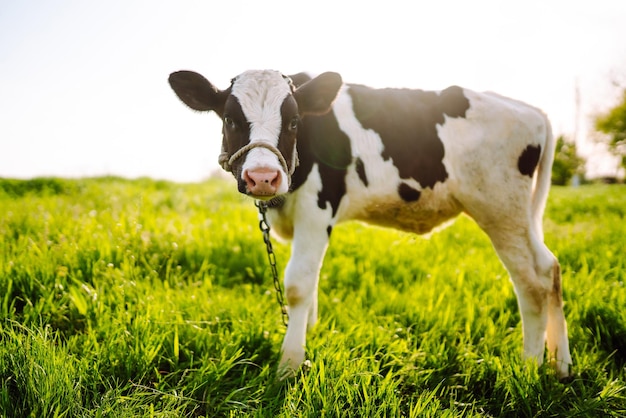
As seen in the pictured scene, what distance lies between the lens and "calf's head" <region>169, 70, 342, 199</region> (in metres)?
2.59

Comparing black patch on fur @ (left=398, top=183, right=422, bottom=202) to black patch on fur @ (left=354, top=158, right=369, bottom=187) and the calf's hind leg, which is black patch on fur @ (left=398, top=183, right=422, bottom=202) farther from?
the calf's hind leg

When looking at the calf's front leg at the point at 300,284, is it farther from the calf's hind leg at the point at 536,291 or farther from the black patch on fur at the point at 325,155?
the calf's hind leg at the point at 536,291

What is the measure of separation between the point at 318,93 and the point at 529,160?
1668 millimetres

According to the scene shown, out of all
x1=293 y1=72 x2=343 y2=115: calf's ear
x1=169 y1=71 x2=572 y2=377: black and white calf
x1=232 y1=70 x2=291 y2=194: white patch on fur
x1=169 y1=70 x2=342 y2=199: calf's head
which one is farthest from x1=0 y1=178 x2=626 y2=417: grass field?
x1=293 y1=72 x2=343 y2=115: calf's ear

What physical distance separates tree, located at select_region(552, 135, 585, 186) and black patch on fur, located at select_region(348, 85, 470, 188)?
31366 mm

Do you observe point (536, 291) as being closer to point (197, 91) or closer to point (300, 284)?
point (300, 284)

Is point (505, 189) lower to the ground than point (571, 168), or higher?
higher

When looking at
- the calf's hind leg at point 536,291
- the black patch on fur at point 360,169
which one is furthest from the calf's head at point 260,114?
the calf's hind leg at point 536,291

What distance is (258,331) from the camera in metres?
3.36

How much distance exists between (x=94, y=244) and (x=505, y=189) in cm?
346

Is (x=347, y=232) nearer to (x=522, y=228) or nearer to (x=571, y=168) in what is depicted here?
(x=522, y=228)

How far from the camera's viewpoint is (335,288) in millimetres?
4820

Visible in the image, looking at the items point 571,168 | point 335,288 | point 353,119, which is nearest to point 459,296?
point 335,288

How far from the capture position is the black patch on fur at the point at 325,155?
3.14 meters
